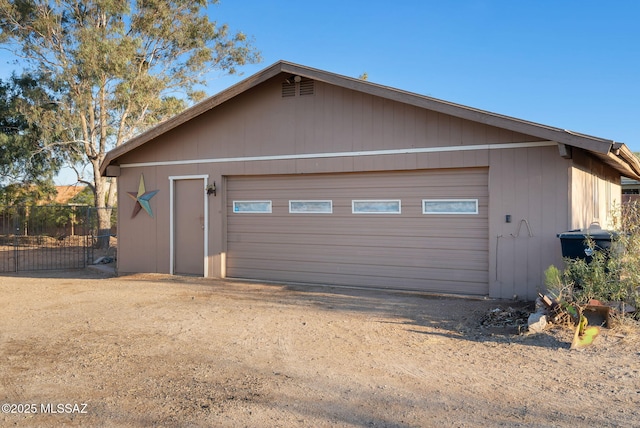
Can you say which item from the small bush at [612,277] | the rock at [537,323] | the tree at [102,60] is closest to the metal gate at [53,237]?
the tree at [102,60]

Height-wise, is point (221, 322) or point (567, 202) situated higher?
point (567, 202)

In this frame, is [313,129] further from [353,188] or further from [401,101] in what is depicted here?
[401,101]

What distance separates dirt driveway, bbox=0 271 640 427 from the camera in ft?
13.1

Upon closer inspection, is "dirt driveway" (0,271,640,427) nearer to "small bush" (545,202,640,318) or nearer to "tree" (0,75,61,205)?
"small bush" (545,202,640,318)

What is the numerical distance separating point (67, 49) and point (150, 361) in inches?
887

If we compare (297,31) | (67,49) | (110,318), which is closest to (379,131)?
(110,318)

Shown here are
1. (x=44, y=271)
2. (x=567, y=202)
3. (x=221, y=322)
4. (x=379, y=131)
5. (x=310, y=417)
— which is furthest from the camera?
(x=44, y=271)

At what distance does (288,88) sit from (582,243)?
21.0 ft

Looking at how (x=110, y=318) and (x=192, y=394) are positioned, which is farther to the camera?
(x=110, y=318)

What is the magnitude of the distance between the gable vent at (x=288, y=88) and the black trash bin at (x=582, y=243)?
19.3 feet

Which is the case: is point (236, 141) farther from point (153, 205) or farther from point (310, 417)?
point (310, 417)

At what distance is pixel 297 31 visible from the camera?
20.5 meters

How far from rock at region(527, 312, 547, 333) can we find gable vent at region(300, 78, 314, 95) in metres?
6.34

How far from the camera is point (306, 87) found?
10750 mm
